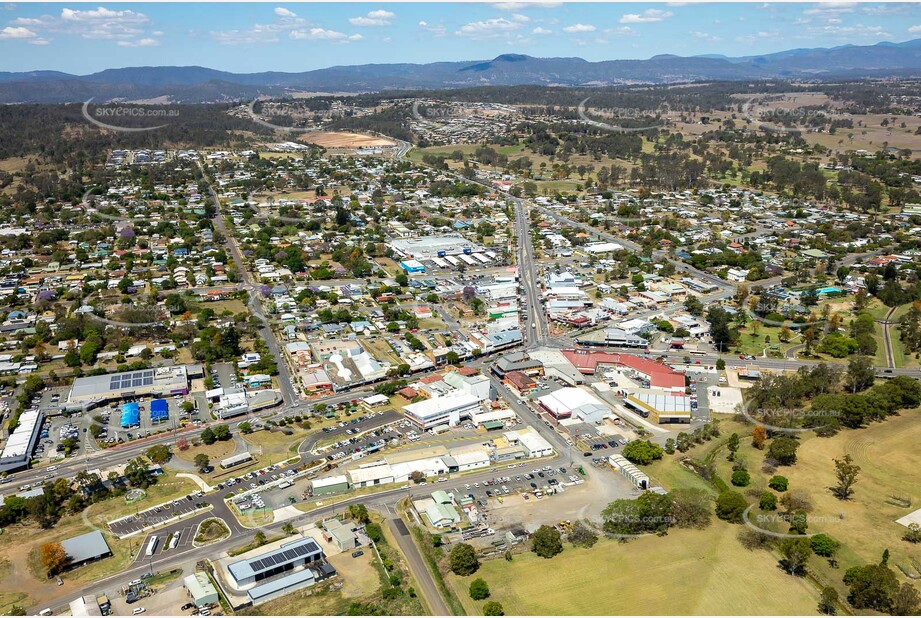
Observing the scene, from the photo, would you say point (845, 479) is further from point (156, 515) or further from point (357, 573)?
point (156, 515)

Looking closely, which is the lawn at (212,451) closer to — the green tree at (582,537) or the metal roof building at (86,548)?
the metal roof building at (86,548)

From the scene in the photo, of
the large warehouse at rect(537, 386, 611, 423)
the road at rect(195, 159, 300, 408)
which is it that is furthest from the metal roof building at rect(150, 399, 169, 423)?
the large warehouse at rect(537, 386, 611, 423)

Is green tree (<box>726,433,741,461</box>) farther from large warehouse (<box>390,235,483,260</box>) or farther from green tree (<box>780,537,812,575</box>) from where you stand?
large warehouse (<box>390,235,483,260</box>)

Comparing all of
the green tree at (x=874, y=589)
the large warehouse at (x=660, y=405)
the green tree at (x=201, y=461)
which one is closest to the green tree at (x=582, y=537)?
the green tree at (x=874, y=589)

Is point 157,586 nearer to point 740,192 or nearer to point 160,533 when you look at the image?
point 160,533

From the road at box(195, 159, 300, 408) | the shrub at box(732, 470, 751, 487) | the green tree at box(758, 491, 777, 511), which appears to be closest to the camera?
the green tree at box(758, 491, 777, 511)

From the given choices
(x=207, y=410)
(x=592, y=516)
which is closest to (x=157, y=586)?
(x=207, y=410)
